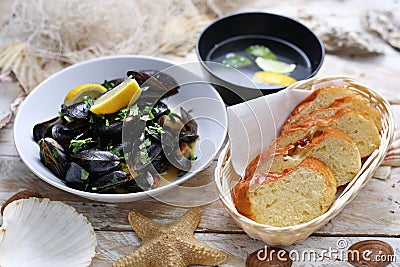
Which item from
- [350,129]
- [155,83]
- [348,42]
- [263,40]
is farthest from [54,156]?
[348,42]

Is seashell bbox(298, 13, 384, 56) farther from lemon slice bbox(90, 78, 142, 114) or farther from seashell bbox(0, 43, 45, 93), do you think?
seashell bbox(0, 43, 45, 93)

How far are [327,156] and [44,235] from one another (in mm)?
1008

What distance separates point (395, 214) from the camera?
192cm

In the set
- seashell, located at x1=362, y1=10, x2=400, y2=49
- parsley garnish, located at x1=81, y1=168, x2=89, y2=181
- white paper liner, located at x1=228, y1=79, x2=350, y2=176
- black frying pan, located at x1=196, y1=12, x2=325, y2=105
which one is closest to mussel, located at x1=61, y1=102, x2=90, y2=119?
parsley garnish, located at x1=81, y1=168, x2=89, y2=181

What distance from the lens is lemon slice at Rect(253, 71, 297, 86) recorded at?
2.36m

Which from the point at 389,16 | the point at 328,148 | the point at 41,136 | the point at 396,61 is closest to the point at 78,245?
the point at 41,136

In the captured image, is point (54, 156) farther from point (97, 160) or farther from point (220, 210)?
point (220, 210)

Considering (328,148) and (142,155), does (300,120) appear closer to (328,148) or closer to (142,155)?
(328,148)

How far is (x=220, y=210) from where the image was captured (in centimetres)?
197

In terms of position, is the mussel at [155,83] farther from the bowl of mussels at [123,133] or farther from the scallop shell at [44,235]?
the scallop shell at [44,235]

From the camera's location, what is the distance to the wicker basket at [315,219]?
1644 millimetres

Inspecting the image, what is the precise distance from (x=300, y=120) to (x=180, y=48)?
978 mm

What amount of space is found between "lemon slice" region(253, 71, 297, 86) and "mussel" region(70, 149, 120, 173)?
830 mm

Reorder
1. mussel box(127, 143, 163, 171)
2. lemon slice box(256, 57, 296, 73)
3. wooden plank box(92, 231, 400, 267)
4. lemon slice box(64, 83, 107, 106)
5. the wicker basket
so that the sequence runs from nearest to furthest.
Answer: the wicker basket
wooden plank box(92, 231, 400, 267)
mussel box(127, 143, 163, 171)
lemon slice box(64, 83, 107, 106)
lemon slice box(256, 57, 296, 73)
